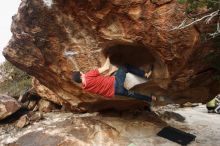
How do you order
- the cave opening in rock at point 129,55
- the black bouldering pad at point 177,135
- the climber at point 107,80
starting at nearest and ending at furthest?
1. the climber at point 107,80
2. the cave opening in rock at point 129,55
3. the black bouldering pad at point 177,135

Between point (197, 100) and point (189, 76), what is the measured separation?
7.59 feet

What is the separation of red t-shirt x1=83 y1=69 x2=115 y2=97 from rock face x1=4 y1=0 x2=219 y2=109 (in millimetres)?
849

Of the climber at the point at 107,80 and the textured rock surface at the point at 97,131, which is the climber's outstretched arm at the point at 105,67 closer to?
the climber at the point at 107,80

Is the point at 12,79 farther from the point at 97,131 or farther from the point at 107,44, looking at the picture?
the point at 107,44

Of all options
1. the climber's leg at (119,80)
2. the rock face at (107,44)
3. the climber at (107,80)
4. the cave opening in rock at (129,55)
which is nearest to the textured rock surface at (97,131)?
the rock face at (107,44)

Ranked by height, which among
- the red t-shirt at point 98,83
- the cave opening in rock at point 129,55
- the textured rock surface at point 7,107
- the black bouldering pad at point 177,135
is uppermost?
the cave opening in rock at point 129,55

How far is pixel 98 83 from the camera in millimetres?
7809

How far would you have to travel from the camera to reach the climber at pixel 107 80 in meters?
7.69

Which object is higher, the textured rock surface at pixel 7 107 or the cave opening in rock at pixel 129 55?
the cave opening in rock at pixel 129 55

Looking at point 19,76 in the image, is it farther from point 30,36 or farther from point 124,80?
point 124,80

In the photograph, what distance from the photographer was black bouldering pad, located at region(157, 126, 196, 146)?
9.49 metres

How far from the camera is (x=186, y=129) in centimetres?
1103

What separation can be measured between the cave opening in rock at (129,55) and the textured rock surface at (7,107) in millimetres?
4125

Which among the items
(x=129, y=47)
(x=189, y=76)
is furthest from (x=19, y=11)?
(x=189, y=76)
